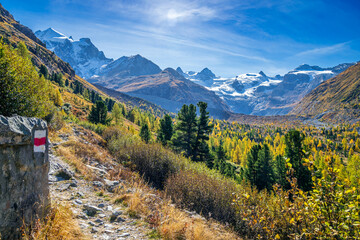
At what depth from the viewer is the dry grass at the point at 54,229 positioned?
12.1ft

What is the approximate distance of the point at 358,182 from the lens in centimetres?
355

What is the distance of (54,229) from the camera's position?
403cm

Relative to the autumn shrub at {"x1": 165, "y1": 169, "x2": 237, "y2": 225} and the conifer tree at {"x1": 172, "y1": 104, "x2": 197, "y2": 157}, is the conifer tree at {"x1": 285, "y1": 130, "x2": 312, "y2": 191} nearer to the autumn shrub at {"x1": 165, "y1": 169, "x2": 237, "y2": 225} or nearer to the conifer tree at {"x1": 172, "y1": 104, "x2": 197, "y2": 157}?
the conifer tree at {"x1": 172, "y1": 104, "x2": 197, "y2": 157}

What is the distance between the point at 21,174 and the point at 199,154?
2870 cm

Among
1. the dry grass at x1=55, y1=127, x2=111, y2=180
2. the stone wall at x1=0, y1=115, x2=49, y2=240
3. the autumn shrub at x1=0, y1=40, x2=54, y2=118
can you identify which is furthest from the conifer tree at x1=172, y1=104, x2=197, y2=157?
the stone wall at x1=0, y1=115, x2=49, y2=240

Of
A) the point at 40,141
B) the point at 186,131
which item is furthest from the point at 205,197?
the point at 186,131

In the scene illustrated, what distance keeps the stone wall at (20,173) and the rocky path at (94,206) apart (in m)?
1.40

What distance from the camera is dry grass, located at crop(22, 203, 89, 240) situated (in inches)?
146

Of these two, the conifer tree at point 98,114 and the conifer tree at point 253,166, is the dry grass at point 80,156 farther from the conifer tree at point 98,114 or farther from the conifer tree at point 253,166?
the conifer tree at point 98,114

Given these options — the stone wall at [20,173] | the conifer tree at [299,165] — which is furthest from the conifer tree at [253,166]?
the stone wall at [20,173]

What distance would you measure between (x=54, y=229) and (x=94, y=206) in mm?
2142

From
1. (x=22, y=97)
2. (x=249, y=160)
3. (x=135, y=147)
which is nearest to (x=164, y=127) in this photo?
(x=249, y=160)

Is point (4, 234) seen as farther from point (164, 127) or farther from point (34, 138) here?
point (164, 127)

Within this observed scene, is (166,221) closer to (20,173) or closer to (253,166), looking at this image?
(20,173)
